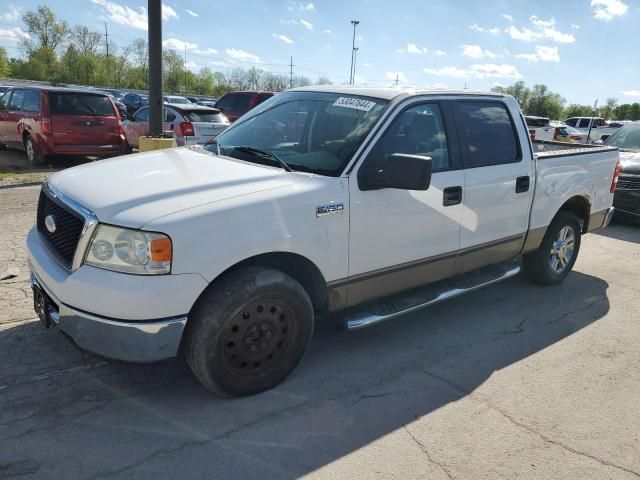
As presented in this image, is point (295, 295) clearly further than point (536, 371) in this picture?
No

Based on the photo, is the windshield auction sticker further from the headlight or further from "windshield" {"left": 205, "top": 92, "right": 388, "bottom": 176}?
the headlight

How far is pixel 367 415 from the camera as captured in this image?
10.3 feet

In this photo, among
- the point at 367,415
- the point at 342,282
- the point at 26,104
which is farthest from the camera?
the point at 26,104

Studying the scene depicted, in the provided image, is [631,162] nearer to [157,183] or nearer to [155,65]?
[155,65]

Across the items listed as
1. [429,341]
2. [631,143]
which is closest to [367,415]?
[429,341]

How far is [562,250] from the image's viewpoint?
18.0ft

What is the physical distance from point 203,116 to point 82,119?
272 cm

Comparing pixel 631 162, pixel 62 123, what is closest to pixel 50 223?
pixel 62 123

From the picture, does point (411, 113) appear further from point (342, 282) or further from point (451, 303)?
point (451, 303)

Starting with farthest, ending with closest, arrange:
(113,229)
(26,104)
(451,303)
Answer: (26,104)
(451,303)
(113,229)

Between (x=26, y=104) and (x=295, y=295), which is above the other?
(x=26, y=104)

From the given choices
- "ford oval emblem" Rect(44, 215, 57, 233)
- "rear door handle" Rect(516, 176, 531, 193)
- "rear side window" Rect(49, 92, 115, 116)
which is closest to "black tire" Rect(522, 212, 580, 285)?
"rear door handle" Rect(516, 176, 531, 193)

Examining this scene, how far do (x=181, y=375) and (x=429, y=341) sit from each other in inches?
75.2

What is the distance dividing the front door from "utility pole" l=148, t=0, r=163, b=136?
→ 19.4 feet
